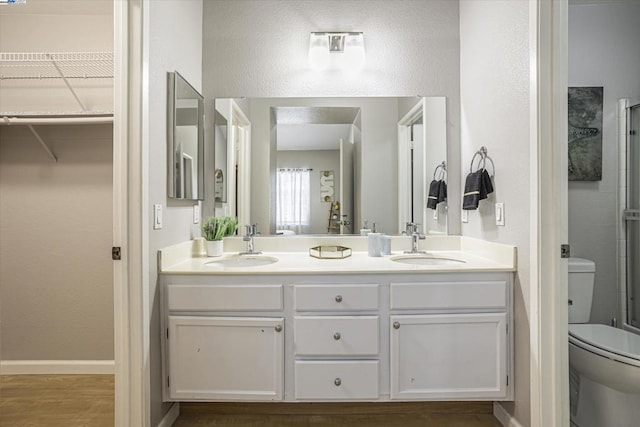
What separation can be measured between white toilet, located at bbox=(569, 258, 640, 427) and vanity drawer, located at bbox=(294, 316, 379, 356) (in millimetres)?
986

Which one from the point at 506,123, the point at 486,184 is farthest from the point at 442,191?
the point at 506,123

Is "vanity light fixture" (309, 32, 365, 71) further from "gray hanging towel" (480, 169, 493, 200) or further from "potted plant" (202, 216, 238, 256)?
"potted plant" (202, 216, 238, 256)

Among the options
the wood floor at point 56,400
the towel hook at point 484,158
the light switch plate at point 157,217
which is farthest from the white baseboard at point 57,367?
A: the towel hook at point 484,158

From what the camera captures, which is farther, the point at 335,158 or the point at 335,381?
the point at 335,158

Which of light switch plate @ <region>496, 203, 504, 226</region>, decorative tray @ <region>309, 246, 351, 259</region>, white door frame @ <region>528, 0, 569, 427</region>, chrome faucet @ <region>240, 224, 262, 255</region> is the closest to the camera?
white door frame @ <region>528, 0, 569, 427</region>

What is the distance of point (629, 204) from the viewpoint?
2.34m

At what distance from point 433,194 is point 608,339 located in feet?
3.90

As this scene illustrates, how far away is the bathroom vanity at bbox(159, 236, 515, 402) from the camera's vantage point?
65.6 inches

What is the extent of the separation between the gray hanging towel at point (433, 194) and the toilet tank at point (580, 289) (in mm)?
837

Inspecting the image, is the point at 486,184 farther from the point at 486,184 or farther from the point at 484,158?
the point at 484,158

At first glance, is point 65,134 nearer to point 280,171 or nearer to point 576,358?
point 280,171

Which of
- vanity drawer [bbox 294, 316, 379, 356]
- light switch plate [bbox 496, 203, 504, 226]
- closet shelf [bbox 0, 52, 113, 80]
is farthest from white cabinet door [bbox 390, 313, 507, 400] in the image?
closet shelf [bbox 0, 52, 113, 80]

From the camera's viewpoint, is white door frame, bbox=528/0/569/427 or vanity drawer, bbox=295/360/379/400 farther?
vanity drawer, bbox=295/360/379/400

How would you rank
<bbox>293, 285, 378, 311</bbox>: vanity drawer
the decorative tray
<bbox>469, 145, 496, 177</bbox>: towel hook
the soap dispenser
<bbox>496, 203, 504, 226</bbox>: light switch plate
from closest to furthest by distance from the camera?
<bbox>293, 285, 378, 311</bbox>: vanity drawer < <bbox>496, 203, 504, 226</bbox>: light switch plate < <bbox>469, 145, 496, 177</bbox>: towel hook < the decorative tray < the soap dispenser
